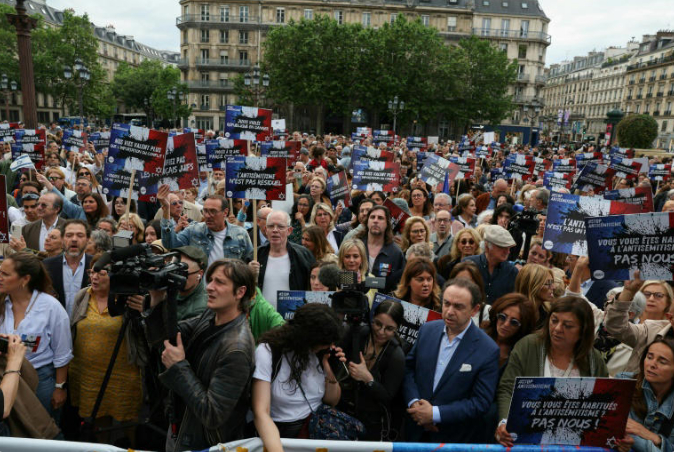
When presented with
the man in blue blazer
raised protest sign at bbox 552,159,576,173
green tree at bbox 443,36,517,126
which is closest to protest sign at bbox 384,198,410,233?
the man in blue blazer

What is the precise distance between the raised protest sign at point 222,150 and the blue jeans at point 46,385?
6.22 m

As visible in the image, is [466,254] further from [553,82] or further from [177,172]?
[553,82]

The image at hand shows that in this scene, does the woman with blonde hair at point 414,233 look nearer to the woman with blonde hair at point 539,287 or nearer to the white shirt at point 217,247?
the woman with blonde hair at point 539,287

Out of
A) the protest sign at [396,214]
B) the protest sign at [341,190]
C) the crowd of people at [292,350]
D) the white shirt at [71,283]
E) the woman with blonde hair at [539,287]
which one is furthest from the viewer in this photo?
the protest sign at [341,190]

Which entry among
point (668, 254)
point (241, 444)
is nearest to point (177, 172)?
point (241, 444)

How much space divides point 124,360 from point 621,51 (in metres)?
118

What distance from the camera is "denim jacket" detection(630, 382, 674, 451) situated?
2.82 m

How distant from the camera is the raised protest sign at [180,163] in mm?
6793

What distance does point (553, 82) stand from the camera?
403 feet

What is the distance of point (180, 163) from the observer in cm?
687

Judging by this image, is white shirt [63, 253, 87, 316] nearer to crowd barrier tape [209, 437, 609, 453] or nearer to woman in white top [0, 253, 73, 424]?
woman in white top [0, 253, 73, 424]

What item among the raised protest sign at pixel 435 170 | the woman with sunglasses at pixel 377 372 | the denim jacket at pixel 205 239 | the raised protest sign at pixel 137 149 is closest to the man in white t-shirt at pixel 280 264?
the denim jacket at pixel 205 239

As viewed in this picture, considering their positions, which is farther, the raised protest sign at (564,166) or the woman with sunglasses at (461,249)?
the raised protest sign at (564,166)

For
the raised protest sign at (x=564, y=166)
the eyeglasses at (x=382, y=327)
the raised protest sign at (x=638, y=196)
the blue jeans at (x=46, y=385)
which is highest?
the raised protest sign at (x=564, y=166)
